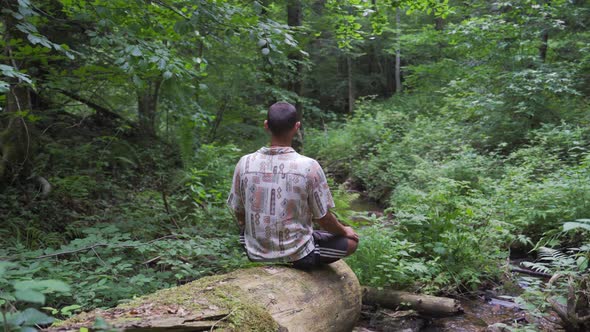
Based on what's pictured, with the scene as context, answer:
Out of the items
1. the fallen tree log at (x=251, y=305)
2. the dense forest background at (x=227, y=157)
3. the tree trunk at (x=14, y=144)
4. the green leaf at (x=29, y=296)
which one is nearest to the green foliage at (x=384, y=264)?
the dense forest background at (x=227, y=157)

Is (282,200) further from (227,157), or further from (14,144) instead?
(227,157)

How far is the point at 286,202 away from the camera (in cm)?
329

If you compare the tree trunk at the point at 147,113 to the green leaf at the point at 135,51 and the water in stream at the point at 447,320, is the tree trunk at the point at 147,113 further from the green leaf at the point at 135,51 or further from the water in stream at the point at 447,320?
the water in stream at the point at 447,320

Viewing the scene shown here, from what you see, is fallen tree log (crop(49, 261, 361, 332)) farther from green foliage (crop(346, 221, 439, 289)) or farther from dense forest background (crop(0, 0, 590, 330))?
green foliage (crop(346, 221, 439, 289))

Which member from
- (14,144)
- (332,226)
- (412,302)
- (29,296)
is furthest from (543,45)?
(29,296)

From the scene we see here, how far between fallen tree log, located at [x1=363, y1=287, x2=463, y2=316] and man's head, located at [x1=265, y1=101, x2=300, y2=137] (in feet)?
7.91

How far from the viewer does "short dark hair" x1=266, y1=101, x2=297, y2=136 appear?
131 inches

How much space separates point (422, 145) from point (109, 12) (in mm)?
9192

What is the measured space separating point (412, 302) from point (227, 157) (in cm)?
502

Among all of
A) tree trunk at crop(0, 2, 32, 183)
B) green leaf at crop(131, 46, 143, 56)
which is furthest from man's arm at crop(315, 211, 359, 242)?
tree trunk at crop(0, 2, 32, 183)

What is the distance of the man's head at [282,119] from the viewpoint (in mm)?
3330

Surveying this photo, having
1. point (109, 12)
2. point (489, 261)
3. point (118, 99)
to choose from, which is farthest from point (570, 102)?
point (118, 99)

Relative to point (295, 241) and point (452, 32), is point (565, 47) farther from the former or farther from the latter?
point (295, 241)

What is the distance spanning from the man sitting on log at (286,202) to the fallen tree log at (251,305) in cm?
18
